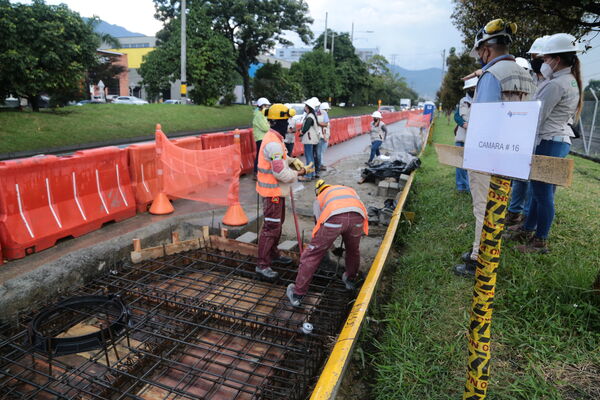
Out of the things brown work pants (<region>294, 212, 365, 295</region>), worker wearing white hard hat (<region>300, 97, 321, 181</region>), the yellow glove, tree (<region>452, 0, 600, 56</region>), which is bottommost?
brown work pants (<region>294, 212, 365, 295</region>)

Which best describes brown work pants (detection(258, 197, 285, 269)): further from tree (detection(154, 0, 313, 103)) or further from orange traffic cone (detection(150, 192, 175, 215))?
tree (detection(154, 0, 313, 103))

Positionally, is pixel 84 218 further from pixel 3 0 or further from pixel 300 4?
pixel 300 4

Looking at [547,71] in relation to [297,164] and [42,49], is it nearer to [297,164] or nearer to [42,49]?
A: [297,164]

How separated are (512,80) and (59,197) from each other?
5146 mm

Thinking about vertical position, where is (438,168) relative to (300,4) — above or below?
below

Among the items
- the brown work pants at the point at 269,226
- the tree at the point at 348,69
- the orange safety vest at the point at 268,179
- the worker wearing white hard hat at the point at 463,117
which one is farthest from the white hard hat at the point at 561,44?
the tree at the point at 348,69

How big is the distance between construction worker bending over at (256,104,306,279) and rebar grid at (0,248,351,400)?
339mm

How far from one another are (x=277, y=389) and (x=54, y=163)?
3.95m

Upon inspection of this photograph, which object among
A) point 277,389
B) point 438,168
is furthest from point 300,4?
point 277,389

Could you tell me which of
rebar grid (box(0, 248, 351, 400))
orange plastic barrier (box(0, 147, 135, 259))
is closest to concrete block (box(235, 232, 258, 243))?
rebar grid (box(0, 248, 351, 400))

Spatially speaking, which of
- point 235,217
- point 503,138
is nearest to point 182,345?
point 235,217

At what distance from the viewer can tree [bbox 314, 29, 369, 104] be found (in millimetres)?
56875

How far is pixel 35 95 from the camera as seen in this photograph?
55.4 feet

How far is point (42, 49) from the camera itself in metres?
15.8
